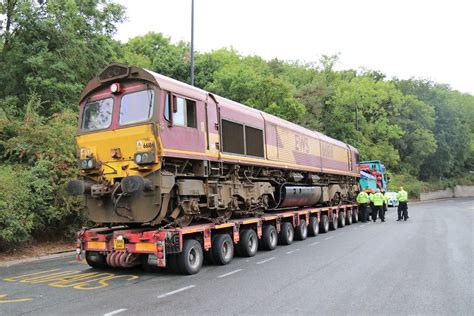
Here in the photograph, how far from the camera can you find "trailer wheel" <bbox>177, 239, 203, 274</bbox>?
8.86 m

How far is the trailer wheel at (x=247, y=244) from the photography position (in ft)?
37.3

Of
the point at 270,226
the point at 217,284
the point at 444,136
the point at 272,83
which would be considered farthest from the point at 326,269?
the point at 444,136

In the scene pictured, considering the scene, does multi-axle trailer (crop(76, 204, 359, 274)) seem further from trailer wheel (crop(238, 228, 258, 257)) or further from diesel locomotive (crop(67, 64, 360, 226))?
diesel locomotive (crop(67, 64, 360, 226))

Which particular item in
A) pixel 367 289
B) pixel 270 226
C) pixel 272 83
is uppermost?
pixel 272 83

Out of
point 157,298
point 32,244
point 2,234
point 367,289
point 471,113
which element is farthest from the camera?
point 471,113

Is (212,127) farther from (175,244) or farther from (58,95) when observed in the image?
(58,95)

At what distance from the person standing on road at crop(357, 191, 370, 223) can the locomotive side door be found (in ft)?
49.0

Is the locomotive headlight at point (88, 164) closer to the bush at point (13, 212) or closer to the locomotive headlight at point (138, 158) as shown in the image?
the locomotive headlight at point (138, 158)

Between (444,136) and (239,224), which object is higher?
(444,136)

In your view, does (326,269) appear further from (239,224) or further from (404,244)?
(404,244)

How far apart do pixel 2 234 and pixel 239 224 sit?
567 cm

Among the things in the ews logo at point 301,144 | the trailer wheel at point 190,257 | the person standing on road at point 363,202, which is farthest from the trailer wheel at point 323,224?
the trailer wheel at point 190,257

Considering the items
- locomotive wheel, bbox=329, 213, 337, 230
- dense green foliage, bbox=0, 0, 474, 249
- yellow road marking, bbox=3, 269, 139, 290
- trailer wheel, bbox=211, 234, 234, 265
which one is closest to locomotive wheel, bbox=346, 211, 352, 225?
locomotive wheel, bbox=329, 213, 337, 230

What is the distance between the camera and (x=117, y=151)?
903cm
